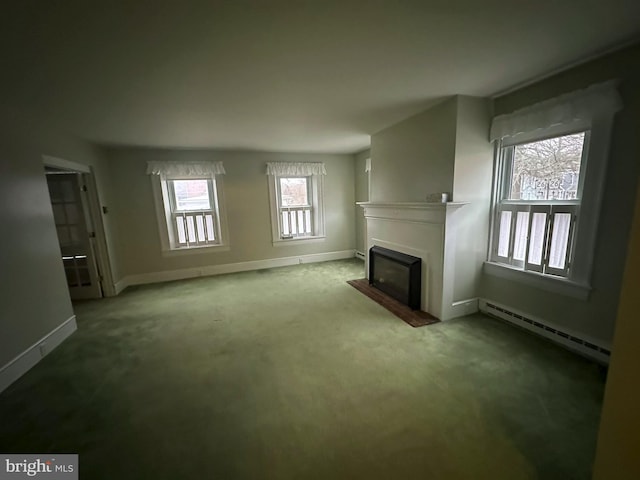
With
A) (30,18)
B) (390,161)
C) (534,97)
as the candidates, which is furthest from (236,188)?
(534,97)

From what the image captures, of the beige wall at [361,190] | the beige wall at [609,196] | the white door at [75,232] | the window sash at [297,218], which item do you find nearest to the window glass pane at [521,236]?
the beige wall at [609,196]

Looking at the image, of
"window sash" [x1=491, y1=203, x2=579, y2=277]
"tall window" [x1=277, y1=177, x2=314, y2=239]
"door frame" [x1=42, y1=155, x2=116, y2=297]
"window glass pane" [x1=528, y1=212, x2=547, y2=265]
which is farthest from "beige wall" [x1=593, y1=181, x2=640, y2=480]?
"door frame" [x1=42, y1=155, x2=116, y2=297]

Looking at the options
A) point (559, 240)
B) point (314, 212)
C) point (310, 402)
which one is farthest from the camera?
point (314, 212)

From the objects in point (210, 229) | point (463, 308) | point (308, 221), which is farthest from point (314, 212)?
point (463, 308)

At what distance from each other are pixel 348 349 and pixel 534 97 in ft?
9.24

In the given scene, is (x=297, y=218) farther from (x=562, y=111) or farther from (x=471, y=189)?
(x=562, y=111)

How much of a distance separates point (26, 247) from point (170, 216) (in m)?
2.36

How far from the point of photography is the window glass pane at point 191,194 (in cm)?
465

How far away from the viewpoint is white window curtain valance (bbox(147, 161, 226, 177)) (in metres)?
4.27

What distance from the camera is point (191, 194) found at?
186 inches

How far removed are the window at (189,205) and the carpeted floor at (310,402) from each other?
2046mm

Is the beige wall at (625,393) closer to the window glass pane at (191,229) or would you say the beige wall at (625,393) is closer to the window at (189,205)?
the window at (189,205)

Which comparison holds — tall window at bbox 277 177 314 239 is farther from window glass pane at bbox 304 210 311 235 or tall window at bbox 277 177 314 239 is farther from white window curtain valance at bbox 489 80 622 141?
white window curtain valance at bbox 489 80 622 141

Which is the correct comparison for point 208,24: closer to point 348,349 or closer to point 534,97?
point 348,349
